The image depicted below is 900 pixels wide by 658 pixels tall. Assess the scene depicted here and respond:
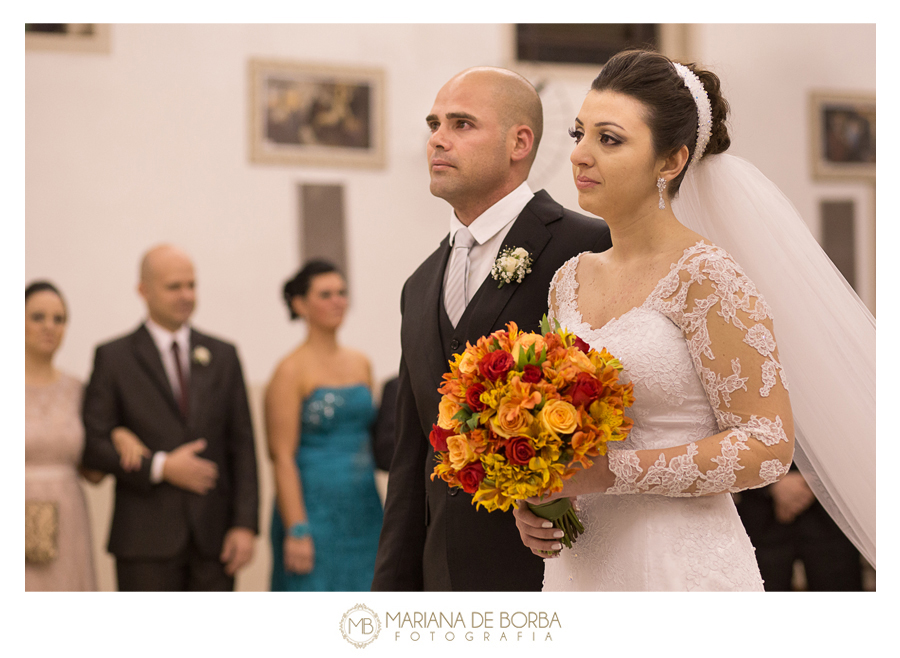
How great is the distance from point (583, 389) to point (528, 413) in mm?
125

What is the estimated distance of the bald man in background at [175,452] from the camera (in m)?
4.41

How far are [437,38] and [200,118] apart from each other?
1.70m

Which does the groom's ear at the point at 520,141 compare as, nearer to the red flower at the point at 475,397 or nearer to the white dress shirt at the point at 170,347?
the red flower at the point at 475,397

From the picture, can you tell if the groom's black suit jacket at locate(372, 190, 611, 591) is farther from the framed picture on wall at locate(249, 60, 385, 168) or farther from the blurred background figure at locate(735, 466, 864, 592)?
the framed picture on wall at locate(249, 60, 385, 168)

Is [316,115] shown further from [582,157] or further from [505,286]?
[582,157]

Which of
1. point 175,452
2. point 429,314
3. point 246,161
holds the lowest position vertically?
point 175,452

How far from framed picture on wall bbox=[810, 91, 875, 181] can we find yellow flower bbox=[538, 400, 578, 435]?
206 inches

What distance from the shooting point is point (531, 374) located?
5.98ft

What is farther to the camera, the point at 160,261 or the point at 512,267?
the point at 160,261

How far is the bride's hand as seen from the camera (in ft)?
6.67

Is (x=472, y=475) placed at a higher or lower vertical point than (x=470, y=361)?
lower

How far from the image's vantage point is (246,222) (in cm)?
595

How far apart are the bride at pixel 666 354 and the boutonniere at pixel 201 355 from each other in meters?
2.95
